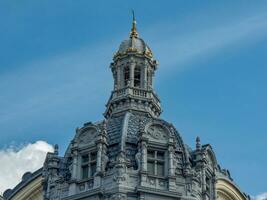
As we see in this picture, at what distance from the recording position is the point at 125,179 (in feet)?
232

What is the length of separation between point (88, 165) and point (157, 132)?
226 inches

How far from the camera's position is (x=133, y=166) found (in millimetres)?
71875

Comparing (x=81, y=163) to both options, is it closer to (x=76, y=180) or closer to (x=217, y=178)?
(x=76, y=180)

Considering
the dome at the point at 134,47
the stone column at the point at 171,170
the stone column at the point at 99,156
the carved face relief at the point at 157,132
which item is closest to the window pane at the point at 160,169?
the stone column at the point at 171,170

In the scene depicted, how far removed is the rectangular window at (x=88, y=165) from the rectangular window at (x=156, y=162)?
4075 mm

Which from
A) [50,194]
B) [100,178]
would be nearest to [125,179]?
[100,178]

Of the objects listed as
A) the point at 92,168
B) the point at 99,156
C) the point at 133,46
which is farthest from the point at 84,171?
the point at 133,46

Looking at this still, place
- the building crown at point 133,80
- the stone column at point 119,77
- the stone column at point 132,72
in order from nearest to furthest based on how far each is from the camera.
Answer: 1. the building crown at point 133,80
2. the stone column at point 132,72
3. the stone column at point 119,77

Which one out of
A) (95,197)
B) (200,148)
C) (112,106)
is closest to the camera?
(95,197)

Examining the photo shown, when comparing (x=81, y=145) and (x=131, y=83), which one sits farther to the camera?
(x=131, y=83)

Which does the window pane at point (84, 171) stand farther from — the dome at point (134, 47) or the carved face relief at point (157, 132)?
the dome at point (134, 47)

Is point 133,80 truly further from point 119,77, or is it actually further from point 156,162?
point 156,162

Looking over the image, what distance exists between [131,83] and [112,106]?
8.48ft

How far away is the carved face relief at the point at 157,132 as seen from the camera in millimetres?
73625
